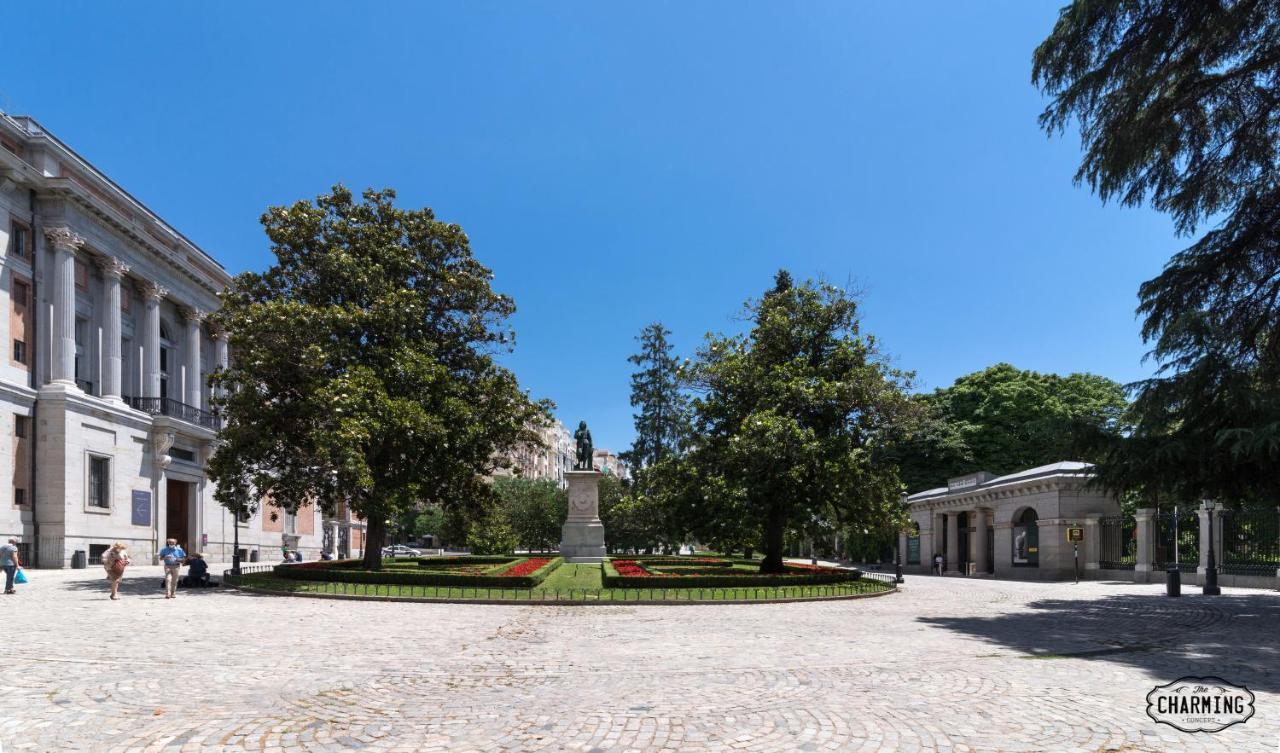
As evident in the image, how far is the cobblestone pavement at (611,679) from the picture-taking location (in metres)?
7.58

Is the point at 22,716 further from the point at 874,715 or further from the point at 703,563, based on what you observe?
the point at 703,563

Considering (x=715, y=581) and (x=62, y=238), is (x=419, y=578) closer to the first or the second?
(x=715, y=581)

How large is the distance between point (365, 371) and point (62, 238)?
21176 mm

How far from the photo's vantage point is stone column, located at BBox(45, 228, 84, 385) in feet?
126

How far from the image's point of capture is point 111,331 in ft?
139

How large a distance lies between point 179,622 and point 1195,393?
21.9 m

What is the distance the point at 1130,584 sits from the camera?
113 feet

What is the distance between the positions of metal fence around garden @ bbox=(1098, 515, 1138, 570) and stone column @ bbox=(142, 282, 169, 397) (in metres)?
48.7

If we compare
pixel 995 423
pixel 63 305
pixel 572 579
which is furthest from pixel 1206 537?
pixel 63 305

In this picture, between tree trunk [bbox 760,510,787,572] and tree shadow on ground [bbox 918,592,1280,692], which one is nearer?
tree shadow on ground [bbox 918,592,1280,692]

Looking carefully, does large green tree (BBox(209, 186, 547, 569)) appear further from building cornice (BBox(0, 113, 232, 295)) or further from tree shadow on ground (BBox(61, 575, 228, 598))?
building cornice (BBox(0, 113, 232, 295))

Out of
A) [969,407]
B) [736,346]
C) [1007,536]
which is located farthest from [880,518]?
[969,407]

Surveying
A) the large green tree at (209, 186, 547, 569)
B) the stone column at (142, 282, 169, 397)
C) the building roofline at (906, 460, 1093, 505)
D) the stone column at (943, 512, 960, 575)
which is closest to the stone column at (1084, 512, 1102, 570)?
the building roofline at (906, 460, 1093, 505)

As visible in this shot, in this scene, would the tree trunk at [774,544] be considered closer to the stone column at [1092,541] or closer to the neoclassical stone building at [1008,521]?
the neoclassical stone building at [1008,521]
